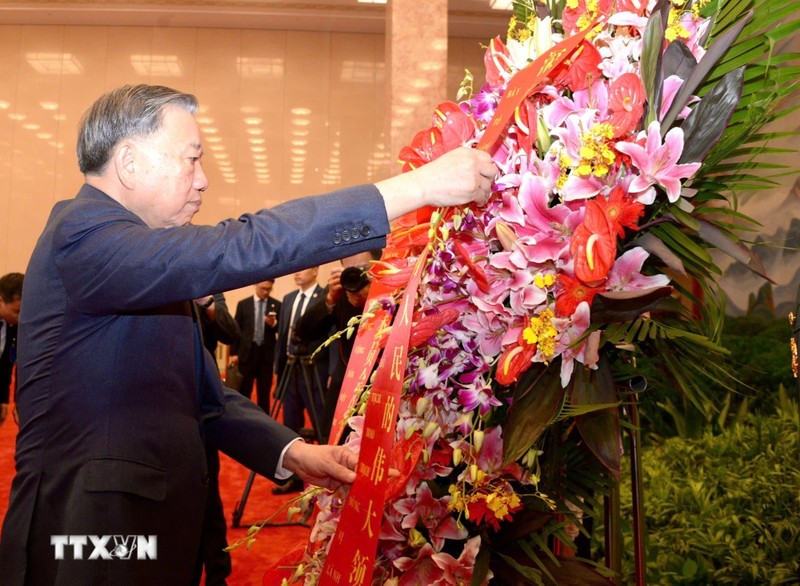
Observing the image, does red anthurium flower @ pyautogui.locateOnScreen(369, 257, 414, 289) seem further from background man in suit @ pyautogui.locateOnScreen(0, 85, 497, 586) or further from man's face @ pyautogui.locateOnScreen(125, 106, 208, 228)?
man's face @ pyautogui.locateOnScreen(125, 106, 208, 228)

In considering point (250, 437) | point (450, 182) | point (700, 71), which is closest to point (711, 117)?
point (700, 71)

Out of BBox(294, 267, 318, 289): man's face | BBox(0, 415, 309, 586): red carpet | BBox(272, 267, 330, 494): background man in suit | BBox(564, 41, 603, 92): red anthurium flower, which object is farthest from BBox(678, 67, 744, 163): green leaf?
BBox(294, 267, 318, 289): man's face

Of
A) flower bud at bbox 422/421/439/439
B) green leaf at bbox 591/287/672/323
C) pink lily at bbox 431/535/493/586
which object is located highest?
green leaf at bbox 591/287/672/323

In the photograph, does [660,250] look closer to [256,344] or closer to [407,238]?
[407,238]

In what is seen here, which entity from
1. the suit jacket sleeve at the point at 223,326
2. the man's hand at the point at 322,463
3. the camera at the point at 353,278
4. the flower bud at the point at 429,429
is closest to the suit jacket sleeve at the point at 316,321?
the suit jacket sleeve at the point at 223,326

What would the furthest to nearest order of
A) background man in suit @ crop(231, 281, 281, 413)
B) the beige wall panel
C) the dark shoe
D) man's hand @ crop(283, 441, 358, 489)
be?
the beige wall panel < background man in suit @ crop(231, 281, 281, 413) < the dark shoe < man's hand @ crop(283, 441, 358, 489)

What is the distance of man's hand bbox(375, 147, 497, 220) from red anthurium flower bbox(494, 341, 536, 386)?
0.18m

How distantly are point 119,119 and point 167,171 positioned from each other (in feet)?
0.36

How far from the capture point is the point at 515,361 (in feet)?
2.86

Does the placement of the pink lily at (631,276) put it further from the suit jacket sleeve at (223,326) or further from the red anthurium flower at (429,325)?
the suit jacket sleeve at (223,326)

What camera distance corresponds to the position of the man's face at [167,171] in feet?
4.02

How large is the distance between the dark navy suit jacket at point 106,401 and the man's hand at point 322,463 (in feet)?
0.56

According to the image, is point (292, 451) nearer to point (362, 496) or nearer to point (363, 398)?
point (363, 398)

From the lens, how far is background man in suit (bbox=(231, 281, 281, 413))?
21.7 ft
